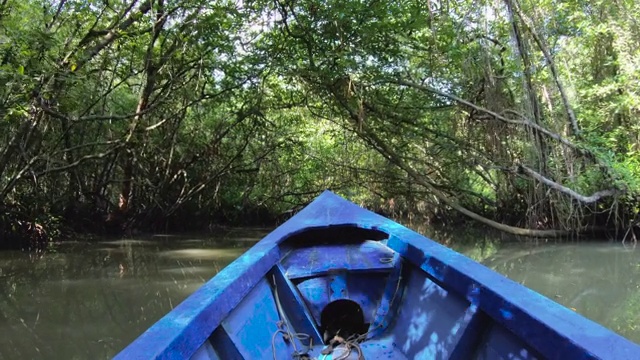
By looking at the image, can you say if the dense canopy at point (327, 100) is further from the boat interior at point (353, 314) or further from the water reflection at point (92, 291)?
the boat interior at point (353, 314)

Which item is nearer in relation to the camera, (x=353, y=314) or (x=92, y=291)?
(x=353, y=314)

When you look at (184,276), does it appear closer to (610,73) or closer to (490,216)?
(490,216)

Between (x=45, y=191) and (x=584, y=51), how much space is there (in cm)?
1018

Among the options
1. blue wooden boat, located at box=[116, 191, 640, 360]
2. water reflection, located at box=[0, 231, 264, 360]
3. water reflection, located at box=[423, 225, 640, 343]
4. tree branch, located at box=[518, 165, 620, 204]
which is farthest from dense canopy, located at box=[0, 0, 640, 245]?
blue wooden boat, located at box=[116, 191, 640, 360]

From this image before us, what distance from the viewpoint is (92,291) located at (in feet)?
16.6

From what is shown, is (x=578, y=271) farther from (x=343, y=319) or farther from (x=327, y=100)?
(x=327, y=100)

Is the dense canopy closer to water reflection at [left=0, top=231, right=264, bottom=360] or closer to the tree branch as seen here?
the tree branch

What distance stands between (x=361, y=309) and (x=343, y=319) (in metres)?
0.15

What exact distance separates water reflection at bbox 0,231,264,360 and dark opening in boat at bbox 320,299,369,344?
1.60m

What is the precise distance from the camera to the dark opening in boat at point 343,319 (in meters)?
2.92

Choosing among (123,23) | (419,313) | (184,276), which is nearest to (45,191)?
(123,23)

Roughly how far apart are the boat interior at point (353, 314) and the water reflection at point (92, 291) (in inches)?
59.1

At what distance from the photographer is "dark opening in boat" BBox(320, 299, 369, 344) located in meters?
2.92

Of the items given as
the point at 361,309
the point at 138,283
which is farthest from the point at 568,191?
the point at 138,283
